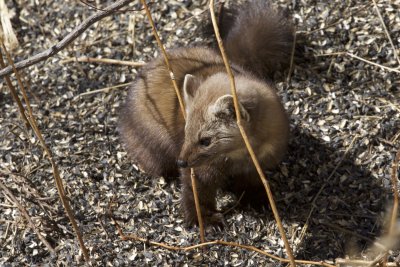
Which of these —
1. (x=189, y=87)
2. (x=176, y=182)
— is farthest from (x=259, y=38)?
(x=176, y=182)

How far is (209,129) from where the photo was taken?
4.38 metres

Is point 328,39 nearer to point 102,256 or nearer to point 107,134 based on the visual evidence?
point 107,134

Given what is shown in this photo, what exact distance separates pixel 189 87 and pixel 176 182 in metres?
0.96

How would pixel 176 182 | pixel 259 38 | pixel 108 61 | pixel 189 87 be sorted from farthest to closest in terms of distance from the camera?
1. pixel 108 61
2. pixel 259 38
3. pixel 176 182
4. pixel 189 87

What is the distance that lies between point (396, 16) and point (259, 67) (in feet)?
4.13

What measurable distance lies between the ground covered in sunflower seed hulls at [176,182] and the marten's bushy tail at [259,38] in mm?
238

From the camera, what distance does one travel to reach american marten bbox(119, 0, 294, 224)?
4398mm

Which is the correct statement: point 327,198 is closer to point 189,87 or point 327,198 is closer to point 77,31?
point 189,87

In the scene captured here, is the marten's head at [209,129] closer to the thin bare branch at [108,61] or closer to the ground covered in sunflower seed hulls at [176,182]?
the ground covered in sunflower seed hulls at [176,182]

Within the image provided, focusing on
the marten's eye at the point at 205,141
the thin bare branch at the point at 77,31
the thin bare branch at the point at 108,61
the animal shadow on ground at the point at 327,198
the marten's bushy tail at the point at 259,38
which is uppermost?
the thin bare branch at the point at 77,31

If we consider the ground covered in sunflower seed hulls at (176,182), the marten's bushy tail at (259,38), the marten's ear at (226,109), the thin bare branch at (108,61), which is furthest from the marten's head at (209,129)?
the thin bare branch at (108,61)

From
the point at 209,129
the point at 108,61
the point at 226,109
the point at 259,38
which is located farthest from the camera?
the point at 108,61

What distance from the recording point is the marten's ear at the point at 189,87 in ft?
15.0

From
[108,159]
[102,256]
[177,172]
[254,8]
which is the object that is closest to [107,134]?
[108,159]
